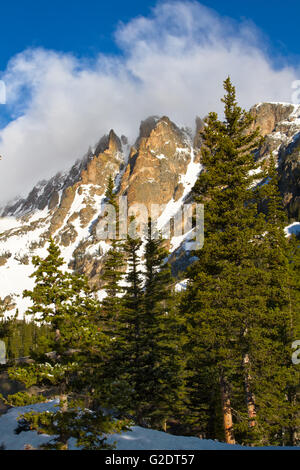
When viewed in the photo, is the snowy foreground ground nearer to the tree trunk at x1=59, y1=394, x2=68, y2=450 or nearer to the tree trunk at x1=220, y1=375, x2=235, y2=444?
the tree trunk at x1=59, y1=394, x2=68, y2=450

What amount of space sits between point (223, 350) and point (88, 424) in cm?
649

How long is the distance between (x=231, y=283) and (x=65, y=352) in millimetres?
7738

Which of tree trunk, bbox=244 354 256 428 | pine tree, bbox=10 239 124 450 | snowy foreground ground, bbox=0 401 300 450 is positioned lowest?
snowy foreground ground, bbox=0 401 300 450

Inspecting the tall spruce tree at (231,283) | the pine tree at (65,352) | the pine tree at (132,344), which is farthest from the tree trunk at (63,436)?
the pine tree at (132,344)

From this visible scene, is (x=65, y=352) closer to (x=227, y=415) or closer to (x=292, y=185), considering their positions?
(x=227, y=415)

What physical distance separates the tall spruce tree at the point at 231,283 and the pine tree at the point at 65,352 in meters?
5.49

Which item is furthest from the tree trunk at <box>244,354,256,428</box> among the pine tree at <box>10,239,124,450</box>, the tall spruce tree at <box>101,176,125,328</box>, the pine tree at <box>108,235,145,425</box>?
the tall spruce tree at <box>101,176,125,328</box>

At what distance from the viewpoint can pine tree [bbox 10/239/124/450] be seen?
9234 mm

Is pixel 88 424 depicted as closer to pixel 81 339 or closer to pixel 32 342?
pixel 81 339

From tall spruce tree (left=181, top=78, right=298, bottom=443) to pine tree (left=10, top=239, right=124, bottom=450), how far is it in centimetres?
549

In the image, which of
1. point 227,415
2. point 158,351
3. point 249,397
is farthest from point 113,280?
point 249,397

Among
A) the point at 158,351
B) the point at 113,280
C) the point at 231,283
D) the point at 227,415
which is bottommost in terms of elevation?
the point at 227,415

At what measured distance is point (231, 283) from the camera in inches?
572
